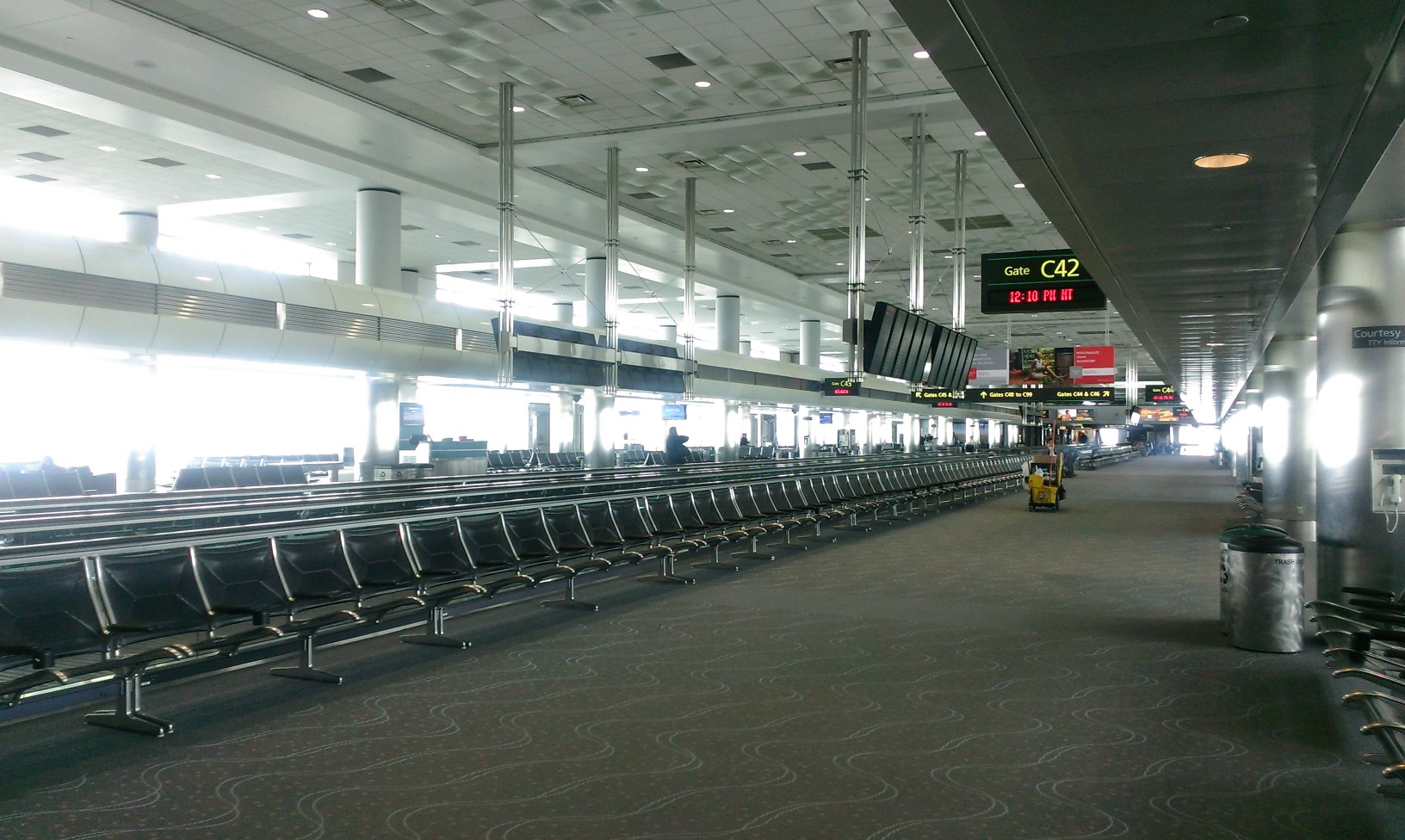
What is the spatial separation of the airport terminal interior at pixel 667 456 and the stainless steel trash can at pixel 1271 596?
0.09 feet

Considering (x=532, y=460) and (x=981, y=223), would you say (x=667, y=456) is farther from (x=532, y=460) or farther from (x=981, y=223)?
(x=981, y=223)

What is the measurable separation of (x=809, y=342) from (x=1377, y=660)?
2855 centimetres

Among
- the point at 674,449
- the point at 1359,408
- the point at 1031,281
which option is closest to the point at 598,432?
the point at 674,449

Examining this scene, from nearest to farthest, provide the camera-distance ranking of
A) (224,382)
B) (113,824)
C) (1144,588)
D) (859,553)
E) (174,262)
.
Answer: (113,824)
(1144,588)
(174,262)
(859,553)
(224,382)

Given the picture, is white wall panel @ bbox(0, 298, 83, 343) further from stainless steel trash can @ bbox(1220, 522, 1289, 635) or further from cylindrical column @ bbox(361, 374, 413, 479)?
stainless steel trash can @ bbox(1220, 522, 1289, 635)

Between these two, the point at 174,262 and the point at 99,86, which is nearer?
the point at 99,86

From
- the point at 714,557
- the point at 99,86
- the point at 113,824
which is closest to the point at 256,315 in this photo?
the point at 99,86

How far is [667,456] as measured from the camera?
20281 millimetres

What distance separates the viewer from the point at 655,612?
28.7ft

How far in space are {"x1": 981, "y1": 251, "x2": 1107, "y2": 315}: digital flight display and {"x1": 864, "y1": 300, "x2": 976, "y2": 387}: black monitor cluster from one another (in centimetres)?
170

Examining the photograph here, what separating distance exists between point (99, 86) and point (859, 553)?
10.8 m

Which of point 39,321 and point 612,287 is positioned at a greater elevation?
point 612,287

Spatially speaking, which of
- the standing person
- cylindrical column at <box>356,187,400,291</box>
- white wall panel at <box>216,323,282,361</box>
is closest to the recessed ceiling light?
white wall panel at <box>216,323,282,361</box>

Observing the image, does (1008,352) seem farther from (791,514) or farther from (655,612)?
(655,612)
